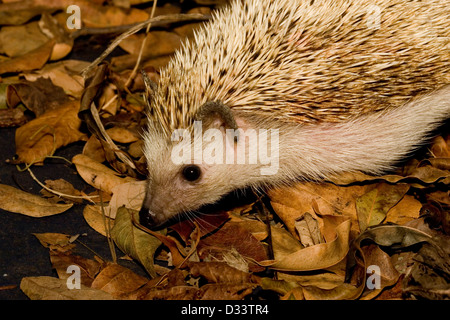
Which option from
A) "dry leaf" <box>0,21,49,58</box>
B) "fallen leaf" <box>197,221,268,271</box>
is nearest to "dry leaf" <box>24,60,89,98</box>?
"dry leaf" <box>0,21,49,58</box>

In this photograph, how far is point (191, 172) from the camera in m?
2.31

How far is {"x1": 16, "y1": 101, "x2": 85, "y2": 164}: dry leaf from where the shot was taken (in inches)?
103

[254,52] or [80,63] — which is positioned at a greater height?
[80,63]

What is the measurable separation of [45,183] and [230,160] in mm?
891

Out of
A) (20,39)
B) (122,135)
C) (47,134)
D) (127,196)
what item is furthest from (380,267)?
(20,39)

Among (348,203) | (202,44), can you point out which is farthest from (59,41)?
(348,203)

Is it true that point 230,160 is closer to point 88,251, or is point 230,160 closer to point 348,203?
point 348,203

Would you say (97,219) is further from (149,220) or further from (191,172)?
(191,172)

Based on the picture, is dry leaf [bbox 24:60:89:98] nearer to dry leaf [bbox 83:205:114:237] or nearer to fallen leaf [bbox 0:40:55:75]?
fallen leaf [bbox 0:40:55:75]

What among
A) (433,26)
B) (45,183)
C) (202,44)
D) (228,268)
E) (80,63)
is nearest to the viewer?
(228,268)

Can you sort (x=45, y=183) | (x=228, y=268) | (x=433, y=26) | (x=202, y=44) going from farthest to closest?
(x=45, y=183) → (x=202, y=44) → (x=433, y=26) → (x=228, y=268)

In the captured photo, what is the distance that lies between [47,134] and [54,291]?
0.97 metres

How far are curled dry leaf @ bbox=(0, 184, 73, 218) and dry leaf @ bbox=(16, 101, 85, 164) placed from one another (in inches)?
9.0

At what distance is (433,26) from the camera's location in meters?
2.20
